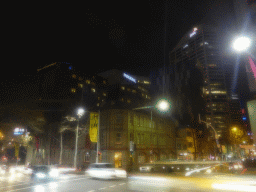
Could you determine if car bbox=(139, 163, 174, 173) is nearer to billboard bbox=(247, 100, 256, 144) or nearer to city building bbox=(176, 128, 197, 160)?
billboard bbox=(247, 100, 256, 144)

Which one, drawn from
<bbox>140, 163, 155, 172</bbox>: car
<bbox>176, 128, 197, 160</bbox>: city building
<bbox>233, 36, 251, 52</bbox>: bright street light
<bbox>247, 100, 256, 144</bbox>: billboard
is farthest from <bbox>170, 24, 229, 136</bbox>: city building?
<bbox>233, 36, 251, 52</bbox>: bright street light

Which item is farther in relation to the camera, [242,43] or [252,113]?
[252,113]

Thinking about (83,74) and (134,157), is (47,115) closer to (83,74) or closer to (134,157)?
(134,157)

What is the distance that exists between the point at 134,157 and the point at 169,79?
85393 millimetres

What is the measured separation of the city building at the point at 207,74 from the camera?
114 m

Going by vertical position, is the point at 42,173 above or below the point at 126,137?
below

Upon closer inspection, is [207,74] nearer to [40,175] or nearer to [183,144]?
[183,144]

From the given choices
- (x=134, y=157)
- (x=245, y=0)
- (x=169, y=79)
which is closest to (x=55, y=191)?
(x=245, y=0)

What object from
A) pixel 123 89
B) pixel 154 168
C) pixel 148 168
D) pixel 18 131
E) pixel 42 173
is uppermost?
pixel 123 89

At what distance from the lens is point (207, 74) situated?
16862 cm

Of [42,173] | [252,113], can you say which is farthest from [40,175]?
[252,113]

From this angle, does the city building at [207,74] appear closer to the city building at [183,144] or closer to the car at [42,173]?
the city building at [183,144]

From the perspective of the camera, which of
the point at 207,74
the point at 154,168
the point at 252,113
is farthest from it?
the point at 207,74

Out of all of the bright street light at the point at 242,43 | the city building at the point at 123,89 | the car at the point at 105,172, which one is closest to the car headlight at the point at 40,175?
the car at the point at 105,172
